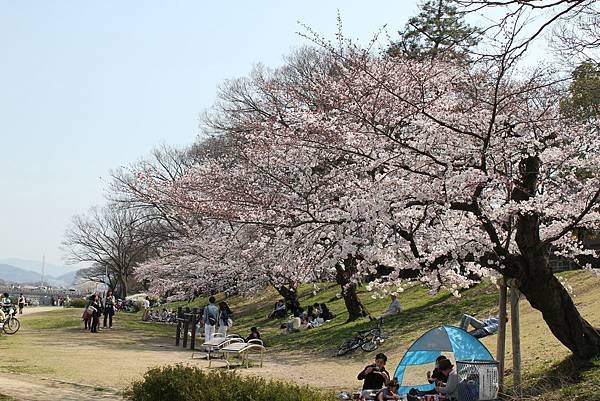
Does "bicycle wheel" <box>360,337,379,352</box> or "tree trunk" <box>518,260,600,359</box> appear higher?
"tree trunk" <box>518,260,600,359</box>

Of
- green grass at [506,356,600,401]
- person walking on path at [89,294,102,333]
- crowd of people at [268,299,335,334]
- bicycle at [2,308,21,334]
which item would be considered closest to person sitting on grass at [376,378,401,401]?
green grass at [506,356,600,401]

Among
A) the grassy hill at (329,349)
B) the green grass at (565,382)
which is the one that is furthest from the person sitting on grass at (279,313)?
the green grass at (565,382)

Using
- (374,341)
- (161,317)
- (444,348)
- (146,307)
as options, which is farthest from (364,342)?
(146,307)

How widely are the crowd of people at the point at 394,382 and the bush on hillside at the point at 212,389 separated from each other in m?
1.35

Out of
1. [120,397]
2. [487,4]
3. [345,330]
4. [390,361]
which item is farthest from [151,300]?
[487,4]

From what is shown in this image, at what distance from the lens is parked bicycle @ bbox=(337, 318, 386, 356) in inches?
650

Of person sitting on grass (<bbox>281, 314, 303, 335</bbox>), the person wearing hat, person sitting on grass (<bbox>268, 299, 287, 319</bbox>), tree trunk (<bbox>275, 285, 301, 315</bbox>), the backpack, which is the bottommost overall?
the person wearing hat

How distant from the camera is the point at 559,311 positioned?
1018cm

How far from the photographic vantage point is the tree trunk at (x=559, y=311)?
10.0 meters

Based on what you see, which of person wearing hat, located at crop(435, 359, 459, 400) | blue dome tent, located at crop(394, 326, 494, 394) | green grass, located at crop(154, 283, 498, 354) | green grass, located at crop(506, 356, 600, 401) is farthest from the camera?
green grass, located at crop(154, 283, 498, 354)

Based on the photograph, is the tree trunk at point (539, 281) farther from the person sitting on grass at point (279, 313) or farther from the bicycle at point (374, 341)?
the person sitting on grass at point (279, 313)

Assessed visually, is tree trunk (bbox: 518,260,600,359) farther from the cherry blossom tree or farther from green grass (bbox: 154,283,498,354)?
green grass (bbox: 154,283,498,354)

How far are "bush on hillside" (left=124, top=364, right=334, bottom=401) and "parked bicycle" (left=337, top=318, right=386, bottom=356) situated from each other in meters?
7.88

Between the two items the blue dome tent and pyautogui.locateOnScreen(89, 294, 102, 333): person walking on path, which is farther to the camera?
pyautogui.locateOnScreen(89, 294, 102, 333): person walking on path
